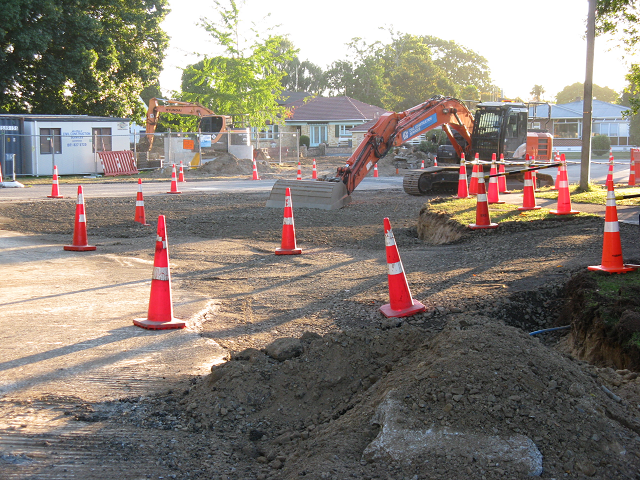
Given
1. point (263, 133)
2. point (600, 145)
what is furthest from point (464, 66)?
point (263, 133)

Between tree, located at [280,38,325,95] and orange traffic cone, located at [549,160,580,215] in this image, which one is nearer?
orange traffic cone, located at [549,160,580,215]

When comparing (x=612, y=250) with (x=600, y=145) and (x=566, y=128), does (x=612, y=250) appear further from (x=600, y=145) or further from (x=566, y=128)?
(x=566, y=128)

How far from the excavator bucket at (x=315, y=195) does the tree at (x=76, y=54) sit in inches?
829

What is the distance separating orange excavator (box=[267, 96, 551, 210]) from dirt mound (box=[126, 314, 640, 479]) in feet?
34.5

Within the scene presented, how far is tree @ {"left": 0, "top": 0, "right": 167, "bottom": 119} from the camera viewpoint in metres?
30.0

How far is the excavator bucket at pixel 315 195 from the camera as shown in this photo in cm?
1469

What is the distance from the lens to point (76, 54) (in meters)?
31.6

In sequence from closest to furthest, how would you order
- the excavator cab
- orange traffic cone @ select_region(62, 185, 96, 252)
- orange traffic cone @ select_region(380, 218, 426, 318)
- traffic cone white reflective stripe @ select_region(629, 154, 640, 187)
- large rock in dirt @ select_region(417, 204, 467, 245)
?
orange traffic cone @ select_region(380, 218, 426, 318) < orange traffic cone @ select_region(62, 185, 96, 252) < large rock in dirt @ select_region(417, 204, 467, 245) < the excavator cab < traffic cone white reflective stripe @ select_region(629, 154, 640, 187)

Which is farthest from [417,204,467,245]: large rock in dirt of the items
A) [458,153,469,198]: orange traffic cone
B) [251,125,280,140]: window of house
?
[251,125,280,140]: window of house

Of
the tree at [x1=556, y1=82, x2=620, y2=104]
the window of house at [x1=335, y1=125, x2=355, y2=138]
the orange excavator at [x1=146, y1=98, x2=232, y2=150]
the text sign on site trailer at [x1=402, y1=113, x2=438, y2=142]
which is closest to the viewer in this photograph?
the text sign on site trailer at [x1=402, y1=113, x2=438, y2=142]

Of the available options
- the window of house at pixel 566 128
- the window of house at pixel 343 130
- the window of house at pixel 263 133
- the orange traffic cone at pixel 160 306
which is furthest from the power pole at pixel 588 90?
the window of house at pixel 566 128

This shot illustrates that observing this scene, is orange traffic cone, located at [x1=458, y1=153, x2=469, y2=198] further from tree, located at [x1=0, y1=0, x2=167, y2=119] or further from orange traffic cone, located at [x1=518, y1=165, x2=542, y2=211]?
tree, located at [x1=0, y1=0, x2=167, y2=119]

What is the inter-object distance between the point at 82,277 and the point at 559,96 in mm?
104819

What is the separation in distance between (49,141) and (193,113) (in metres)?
8.25
